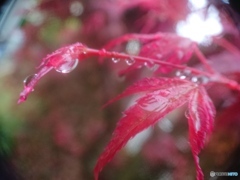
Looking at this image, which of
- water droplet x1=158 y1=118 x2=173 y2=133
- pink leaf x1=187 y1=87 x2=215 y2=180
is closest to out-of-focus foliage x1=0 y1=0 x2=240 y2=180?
water droplet x1=158 y1=118 x2=173 y2=133

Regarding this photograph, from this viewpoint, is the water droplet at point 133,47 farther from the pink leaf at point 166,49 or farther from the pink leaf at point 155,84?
the pink leaf at point 155,84

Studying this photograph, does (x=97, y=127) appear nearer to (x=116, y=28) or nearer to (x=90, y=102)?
(x=90, y=102)

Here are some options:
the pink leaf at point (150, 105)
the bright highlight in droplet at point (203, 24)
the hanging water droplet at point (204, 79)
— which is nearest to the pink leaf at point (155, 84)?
the pink leaf at point (150, 105)

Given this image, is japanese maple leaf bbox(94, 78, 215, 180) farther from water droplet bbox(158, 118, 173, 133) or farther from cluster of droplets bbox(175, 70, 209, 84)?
water droplet bbox(158, 118, 173, 133)

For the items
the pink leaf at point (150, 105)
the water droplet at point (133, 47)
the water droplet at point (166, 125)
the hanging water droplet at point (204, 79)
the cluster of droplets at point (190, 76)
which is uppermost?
the pink leaf at point (150, 105)

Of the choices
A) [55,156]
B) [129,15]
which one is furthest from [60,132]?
[129,15]

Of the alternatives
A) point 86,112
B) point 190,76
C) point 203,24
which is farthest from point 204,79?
point 86,112

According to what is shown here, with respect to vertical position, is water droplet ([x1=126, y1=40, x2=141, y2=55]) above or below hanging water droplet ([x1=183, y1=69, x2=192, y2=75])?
above
